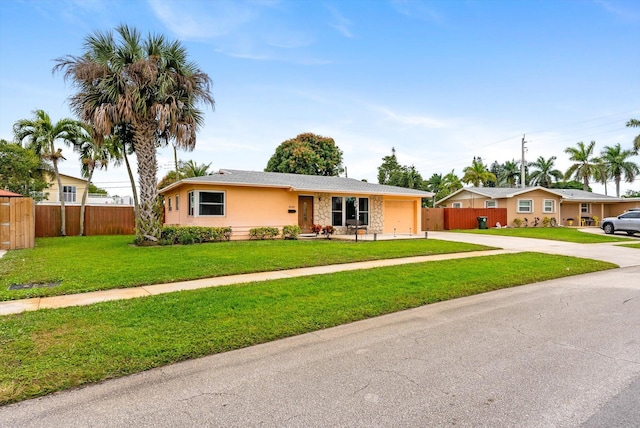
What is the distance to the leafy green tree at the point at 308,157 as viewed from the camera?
1432 inches

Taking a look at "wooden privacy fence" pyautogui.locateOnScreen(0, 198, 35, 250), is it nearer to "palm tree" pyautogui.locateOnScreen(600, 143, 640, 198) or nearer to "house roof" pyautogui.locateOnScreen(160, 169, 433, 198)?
"house roof" pyautogui.locateOnScreen(160, 169, 433, 198)

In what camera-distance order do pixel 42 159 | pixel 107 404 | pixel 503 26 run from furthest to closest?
pixel 42 159
pixel 503 26
pixel 107 404

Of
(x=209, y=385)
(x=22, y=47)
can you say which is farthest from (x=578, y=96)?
(x=22, y=47)

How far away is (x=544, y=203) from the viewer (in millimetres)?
30469

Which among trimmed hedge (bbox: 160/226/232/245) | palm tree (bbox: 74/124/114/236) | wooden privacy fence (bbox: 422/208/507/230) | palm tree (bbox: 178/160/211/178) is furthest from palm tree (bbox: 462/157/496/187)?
palm tree (bbox: 74/124/114/236)

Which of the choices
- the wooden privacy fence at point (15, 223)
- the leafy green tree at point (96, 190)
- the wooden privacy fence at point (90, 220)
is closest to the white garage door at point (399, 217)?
the wooden privacy fence at point (90, 220)

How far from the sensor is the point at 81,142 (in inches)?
790

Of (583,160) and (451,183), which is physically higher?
(583,160)

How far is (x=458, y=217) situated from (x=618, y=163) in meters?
27.5

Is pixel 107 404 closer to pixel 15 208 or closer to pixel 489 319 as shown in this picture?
pixel 489 319

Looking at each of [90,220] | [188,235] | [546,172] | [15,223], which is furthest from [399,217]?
[546,172]

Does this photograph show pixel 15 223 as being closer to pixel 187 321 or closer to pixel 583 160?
pixel 187 321

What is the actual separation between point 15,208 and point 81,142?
803 centimetres

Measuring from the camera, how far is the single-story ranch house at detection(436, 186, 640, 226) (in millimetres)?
30312
